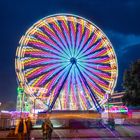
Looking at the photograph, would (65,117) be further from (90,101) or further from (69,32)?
(69,32)

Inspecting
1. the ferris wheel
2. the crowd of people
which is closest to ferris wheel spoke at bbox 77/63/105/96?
the ferris wheel

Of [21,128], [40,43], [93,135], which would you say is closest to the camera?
[21,128]

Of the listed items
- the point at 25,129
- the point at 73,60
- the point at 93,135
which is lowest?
the point at 93,135

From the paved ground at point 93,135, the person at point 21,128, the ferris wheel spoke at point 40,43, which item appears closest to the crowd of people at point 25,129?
the person at point 21,128

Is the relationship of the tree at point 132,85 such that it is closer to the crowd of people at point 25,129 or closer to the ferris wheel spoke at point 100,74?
the ferris wheel spoke at point 100,74

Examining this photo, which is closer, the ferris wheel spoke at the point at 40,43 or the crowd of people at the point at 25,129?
the crowd of people at the point at 25,129

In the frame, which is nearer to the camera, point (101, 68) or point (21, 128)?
point (21, 128)

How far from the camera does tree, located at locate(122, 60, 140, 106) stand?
46906mm

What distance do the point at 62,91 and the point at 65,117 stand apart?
3.72 m

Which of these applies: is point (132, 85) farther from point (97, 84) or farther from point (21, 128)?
point (21, 128)

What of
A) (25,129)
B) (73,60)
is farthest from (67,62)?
(25,129)

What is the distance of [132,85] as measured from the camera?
47.3 m

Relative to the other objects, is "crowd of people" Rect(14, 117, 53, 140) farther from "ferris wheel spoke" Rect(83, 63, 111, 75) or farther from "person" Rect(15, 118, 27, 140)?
"ferris wheel spoke" Rect(83, 63, 111, 75)

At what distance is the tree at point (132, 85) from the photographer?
4691 centimetres
